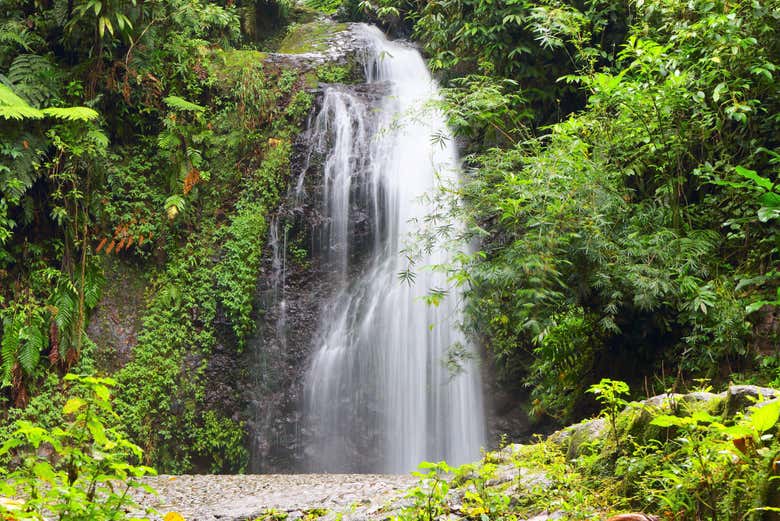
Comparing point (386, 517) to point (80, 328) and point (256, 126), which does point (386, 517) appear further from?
point (256, 126)

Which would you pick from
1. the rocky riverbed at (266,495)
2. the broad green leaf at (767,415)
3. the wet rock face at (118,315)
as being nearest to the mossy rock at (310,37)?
the wet rock face at (118,315)

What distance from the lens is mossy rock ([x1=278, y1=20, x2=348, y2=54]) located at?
11208 millimetres

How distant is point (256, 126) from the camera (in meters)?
9.43

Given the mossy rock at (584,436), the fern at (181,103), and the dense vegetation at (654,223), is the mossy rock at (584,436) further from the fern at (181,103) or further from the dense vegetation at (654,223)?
the fern at (181,103)

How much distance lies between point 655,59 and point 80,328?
279 inches

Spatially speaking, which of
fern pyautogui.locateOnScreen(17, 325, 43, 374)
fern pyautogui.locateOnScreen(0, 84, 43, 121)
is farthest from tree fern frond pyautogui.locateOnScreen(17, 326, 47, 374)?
fern pyautogui.locateOnScreen(0, 84, 43, 121)

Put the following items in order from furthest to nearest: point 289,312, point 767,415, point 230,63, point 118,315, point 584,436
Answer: point 230,63 < point 289,312 < point 118,315 < point 584,436 < point 767,415

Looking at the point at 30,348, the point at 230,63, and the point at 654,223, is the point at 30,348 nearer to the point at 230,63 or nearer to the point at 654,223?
the point at 230,63

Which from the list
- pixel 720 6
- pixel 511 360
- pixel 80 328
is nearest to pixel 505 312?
pixel 511 360

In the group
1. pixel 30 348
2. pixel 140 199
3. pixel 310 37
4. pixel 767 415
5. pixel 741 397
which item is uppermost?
pixel 310 37

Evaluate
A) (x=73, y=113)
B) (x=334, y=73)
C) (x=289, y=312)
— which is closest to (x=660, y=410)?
(x=289, y=312)

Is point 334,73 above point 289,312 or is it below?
above

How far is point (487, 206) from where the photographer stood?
5.65 m

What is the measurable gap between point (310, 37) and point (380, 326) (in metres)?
6.71
